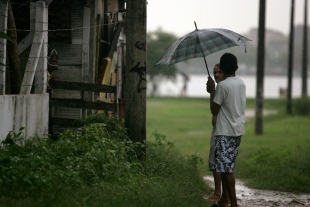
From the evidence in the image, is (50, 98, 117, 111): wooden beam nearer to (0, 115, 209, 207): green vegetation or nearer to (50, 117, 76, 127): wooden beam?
(50, 117, 76, 127): wooden beam

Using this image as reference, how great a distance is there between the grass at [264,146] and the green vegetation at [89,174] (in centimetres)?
226

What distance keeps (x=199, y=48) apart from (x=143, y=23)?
1.15 m

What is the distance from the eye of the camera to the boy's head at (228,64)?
9.43 m

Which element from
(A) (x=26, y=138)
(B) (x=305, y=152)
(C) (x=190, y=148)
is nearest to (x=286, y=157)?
(B) (x=305, y=152)

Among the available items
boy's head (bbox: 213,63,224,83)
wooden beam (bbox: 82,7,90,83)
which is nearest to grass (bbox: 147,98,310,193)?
wooden beam (bbox: 82,7,90,83)

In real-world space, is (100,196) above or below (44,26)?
below

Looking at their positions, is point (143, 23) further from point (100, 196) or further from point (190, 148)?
point (190, 148)

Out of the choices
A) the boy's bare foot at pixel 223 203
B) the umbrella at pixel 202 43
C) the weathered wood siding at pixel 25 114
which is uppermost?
the umbrella at pixel 202 43

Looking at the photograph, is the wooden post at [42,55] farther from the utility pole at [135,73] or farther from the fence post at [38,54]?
the utility pole at [135,73]

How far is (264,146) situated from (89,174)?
11288 millimetres

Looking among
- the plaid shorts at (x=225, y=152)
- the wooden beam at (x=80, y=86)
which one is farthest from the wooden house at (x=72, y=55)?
the plaid shorts at (x=225, y=152)

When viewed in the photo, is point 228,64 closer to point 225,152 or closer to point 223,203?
point 225,152

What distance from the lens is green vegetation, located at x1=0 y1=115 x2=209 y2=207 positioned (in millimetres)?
7848

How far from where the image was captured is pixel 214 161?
31.4 feet
